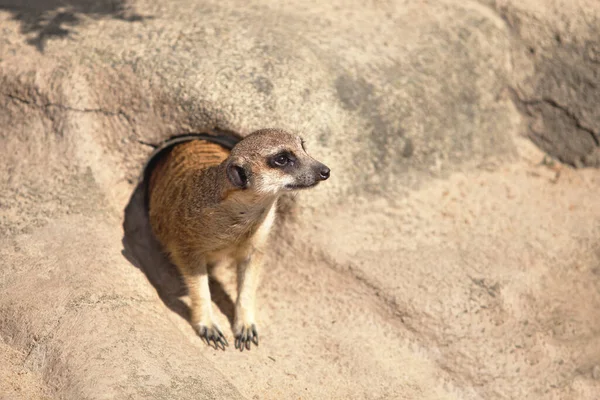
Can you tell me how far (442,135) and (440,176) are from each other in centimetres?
36

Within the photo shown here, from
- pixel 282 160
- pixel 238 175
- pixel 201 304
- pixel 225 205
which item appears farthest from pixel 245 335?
pixel 282 160

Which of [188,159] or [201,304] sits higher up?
[188,159]

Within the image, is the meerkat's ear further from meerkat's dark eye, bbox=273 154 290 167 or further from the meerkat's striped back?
the meerkat's striped back

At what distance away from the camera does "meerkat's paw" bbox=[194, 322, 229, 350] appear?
4477 mm

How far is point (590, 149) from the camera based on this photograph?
6156 mm

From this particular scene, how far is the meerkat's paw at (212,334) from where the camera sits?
4.48 m

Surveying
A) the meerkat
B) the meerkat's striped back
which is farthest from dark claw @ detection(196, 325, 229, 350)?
the meerkat's striped back

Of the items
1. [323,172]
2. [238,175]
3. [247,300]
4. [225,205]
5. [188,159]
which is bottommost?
[247,300]

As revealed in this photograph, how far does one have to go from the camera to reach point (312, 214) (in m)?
5.01

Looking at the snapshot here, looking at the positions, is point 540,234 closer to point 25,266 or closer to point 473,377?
point 473,377

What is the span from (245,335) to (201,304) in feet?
1.24

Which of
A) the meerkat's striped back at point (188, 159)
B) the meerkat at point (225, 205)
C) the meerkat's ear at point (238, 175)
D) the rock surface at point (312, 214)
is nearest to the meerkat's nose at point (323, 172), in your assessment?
the meerkat at point (225, 205)

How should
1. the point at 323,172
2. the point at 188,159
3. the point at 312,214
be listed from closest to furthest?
the point at 323,172, the point at 188,159, the point at 312,214

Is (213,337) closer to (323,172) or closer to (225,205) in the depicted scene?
(225,205)
